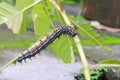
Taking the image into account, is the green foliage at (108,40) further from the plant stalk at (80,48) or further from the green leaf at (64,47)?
the plant stalk at (80,48)

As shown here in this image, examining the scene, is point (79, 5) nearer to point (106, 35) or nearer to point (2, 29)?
point (106, 35)

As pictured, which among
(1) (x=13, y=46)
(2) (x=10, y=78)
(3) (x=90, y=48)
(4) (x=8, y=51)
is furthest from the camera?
(3) (x=90, y=48)

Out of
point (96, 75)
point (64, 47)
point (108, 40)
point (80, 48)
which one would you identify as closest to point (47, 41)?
point (64, 47)

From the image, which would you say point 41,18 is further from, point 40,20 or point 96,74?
point 96,74

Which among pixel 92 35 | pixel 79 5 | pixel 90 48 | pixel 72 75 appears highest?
pixel 92 35

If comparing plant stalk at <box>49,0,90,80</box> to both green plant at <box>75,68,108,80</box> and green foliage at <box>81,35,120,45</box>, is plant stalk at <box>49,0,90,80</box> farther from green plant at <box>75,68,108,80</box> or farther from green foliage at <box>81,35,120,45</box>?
green foliage at <box>81,35,120,45</box>

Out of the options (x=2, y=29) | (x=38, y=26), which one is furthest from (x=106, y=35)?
(x=38, y=26)
